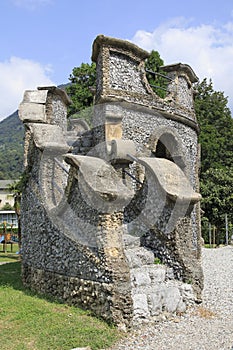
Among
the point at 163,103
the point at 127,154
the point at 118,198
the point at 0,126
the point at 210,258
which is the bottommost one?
the point at 210,258

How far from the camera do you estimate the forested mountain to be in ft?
274

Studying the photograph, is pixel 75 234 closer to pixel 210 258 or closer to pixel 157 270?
pixel 157 270

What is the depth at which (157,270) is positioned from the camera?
7.75 meters

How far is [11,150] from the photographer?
102 meters

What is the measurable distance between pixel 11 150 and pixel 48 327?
3925 inches

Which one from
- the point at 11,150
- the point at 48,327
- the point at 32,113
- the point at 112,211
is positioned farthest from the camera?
the point at 11,150

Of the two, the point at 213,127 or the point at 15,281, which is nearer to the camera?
the point at 15,281

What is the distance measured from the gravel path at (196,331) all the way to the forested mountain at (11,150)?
→ 4072 cm

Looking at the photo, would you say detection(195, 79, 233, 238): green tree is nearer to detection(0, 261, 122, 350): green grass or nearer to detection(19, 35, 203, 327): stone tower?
detection(19, 35, 203, 327): stone tower

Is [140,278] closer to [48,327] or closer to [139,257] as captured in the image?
[139,257]

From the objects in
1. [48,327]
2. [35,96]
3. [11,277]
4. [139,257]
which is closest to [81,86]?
[35,96]

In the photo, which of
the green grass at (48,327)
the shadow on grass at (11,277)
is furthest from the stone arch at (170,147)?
the green grass at (48,327)

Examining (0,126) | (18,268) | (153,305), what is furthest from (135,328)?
(0,126)

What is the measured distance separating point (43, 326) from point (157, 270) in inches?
104
